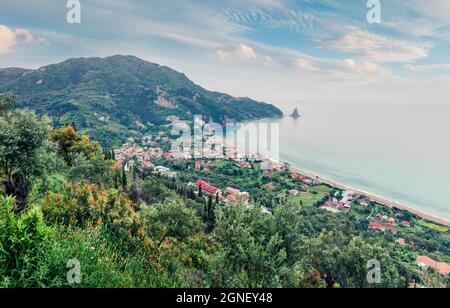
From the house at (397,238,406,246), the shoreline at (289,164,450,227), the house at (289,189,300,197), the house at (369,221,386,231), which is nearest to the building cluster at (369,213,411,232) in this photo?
the house at (369,221,386,231)

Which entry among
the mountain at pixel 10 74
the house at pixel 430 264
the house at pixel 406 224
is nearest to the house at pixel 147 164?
the house at pixel 406 224

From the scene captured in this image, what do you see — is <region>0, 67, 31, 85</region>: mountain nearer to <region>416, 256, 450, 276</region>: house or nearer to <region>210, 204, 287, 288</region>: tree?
<region>210, 204, 287, 288</region>: tree

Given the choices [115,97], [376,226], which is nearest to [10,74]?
[115,97]

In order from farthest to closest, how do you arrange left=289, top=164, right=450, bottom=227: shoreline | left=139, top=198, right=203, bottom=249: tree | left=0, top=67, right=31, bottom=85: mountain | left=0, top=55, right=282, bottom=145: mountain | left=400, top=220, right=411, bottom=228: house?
left=0, top=67, right=31, bottom=85: mountain
left=0, top=55, right=282, bottom=145: mountain
left=289, top=164, right=450, bottom=227: shoreline
left=400, top=220, right=411, bottom=228: house
left=139, top=198, right=203, bottom=249: tree

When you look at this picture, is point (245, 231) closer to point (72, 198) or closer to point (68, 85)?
point (72, 198)
